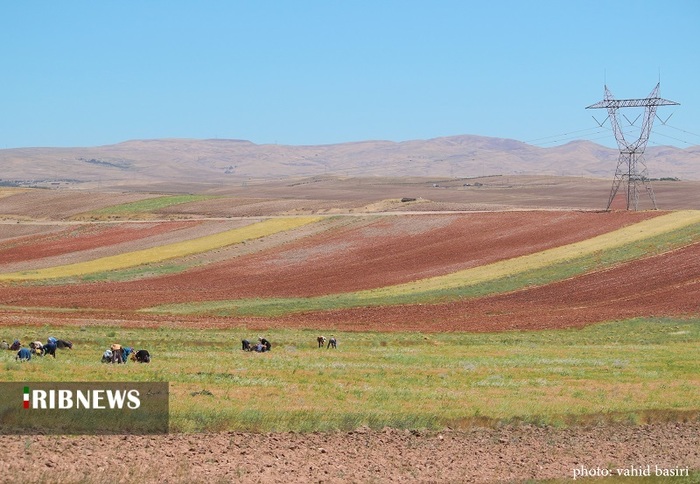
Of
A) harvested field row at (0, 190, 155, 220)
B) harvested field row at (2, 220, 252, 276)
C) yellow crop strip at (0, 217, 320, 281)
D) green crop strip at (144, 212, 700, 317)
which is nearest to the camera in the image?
green crop strip at (144, 212, 700, 317)

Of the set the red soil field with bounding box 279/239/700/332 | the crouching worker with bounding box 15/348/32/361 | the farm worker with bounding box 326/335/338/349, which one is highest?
the crouching worker with bounding box 15/348/32/361

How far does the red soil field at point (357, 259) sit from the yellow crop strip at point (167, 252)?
6736 millimetres

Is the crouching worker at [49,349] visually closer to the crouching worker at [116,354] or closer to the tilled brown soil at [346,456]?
the crouching worker at [116,354]

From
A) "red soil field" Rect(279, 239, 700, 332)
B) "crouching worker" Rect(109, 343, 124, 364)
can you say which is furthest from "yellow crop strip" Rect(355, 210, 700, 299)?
"crouching worker" Rect(109, 343, 124, 364)

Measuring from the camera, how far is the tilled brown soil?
18.9 m

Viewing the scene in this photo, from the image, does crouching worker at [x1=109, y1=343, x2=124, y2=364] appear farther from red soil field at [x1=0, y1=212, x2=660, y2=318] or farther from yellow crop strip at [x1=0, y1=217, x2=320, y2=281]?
yellow crop strip at [x1=0, y1=217, x2=320, y2=281]

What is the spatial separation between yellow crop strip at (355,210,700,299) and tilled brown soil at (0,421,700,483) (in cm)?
4222

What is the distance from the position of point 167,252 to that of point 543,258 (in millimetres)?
35230

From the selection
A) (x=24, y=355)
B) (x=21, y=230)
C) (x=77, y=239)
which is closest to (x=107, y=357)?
(x=24, y=355)

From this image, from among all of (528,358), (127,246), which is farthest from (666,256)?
(127,246)

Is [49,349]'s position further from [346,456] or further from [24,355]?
[346,456]

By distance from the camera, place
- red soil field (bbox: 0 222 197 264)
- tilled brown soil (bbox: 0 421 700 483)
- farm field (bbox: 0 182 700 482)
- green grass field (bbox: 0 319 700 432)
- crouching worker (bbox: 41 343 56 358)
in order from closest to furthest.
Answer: tilled brown soil (bbox: 0 421 700 483) → farm field (bbox: 0 182 700 482) → green grass field (bbox: 0 319 700 432) → crouching worker (bbox: 41 343 56 358) → red soil field (bbox: 0 222 197 264)

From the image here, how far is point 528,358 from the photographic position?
3703 cm

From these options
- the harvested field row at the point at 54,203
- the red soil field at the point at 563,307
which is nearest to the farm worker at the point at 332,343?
the red soil field at the point at 563,307
